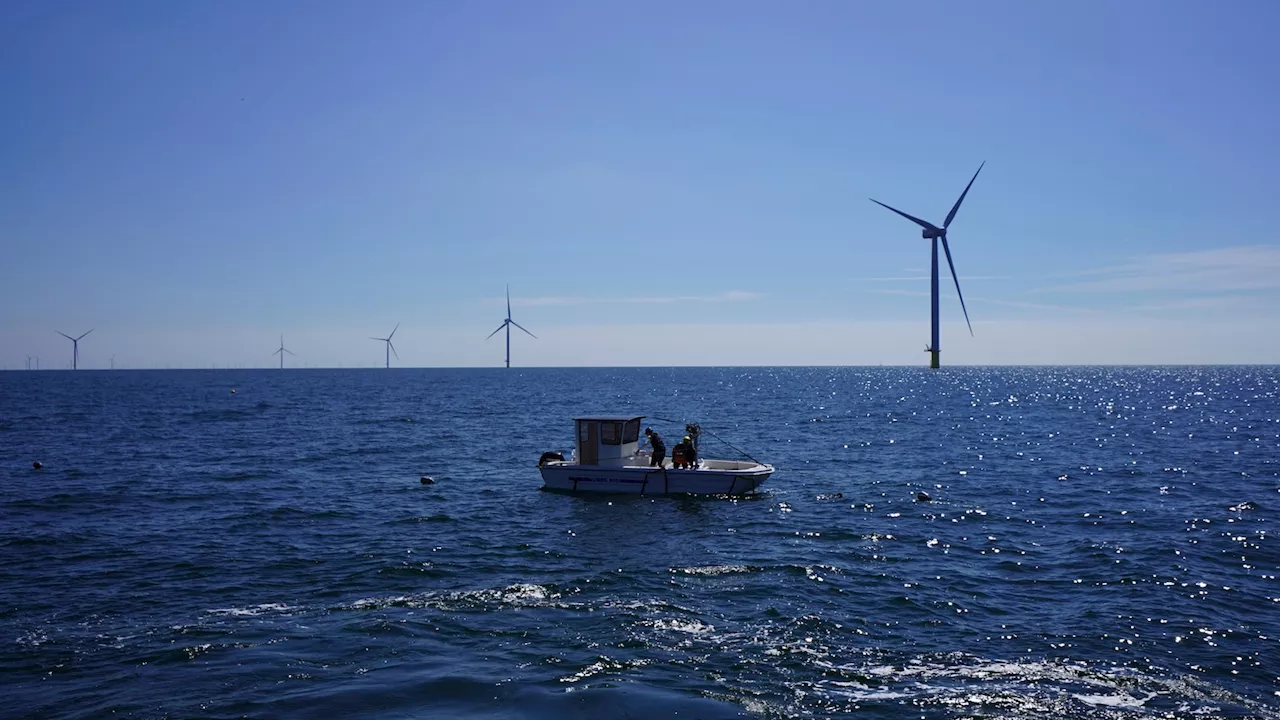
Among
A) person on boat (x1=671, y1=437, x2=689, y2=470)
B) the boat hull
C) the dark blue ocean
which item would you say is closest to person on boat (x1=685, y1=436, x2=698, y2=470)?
person on boat (x1=671, y1=437, x2=689, y2=470)

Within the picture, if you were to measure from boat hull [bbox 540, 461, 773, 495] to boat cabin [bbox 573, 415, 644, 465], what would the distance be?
2.16 feet

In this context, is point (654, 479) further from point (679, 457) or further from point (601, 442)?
point (601, 442)

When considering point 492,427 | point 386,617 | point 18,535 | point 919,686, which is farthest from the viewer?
point 492,427

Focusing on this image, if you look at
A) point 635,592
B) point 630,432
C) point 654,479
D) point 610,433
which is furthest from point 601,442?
point 635,592

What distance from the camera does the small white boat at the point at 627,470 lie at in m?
36.8

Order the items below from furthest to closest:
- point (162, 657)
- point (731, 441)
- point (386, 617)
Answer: point (731, 441), point (386, 617), point (162, 657)

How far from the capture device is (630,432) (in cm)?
3931

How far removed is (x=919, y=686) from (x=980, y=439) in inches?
2100

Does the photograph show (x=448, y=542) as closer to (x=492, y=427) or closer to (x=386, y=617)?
(x=386, y=617)

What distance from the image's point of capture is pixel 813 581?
2284 cm

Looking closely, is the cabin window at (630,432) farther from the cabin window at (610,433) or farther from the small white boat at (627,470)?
the cabin window at (610,433)

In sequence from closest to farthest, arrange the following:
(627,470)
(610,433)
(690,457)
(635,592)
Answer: (635,592)
(627,470)
(690,457)
(610,433)

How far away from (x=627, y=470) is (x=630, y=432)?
7.98 ft

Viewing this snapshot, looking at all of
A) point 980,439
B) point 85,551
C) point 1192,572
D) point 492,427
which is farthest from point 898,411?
point 85,551
